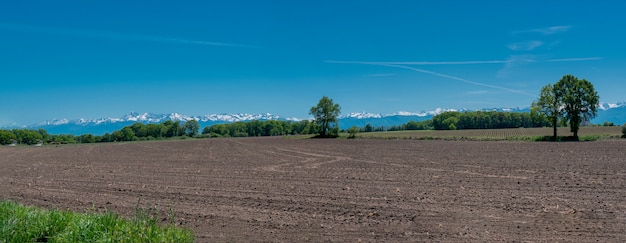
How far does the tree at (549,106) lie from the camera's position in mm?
57781

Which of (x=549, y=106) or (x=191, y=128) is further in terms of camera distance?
(x=191, y=128)

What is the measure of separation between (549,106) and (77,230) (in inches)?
2533

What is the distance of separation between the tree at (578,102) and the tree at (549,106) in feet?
2.29

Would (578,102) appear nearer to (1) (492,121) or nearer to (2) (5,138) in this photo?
(1) (492,121)

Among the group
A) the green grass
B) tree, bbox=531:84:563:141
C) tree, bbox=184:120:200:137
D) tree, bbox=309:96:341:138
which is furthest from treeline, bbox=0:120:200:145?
the green grass

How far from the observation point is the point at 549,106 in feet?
192

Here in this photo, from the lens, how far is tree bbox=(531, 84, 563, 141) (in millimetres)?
57781

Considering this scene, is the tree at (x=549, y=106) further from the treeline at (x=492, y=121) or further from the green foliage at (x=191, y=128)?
the green foliage at (x=191, y=128)

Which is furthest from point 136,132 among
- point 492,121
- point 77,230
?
point 77,230

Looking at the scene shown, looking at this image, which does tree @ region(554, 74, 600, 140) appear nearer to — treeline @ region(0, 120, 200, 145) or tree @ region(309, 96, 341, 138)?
tree @ region(309, 96, 341, 138)

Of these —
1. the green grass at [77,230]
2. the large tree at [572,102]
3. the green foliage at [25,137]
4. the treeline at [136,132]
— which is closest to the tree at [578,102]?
the large tree at [572,102]

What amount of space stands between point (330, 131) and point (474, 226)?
89.8 metres

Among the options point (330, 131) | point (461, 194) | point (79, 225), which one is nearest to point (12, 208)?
point (79, 225)

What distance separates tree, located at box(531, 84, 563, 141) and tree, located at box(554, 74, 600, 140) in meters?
0.70
